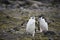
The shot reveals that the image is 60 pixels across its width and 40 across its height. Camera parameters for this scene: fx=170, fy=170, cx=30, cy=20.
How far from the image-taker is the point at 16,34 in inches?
303

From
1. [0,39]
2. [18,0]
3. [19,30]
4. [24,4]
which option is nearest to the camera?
[0,39]

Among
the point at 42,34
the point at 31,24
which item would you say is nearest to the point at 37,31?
the point at 42,34

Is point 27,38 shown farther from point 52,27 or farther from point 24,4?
point 24,4

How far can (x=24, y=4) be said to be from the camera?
17.0 metres

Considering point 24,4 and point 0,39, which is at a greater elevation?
point 24,4

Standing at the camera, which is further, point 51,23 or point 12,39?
point 51,23

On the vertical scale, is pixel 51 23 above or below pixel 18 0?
below

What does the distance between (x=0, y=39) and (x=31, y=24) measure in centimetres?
143

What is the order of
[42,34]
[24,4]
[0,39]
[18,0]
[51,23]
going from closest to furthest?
[0,39], [42,34], [51,23], [24,4], [18,0]

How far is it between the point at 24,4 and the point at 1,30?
8985 millimetres

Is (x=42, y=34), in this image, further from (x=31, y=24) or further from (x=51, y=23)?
(x=51, y=23)

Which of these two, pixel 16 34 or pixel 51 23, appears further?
pixel 51 23

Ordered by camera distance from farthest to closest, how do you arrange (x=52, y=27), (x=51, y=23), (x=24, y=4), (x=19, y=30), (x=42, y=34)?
1. (x=24, y=4)
2. (x=51, y=23)
3. (x=52, y=27)
4. (x=19, y=30)
5. (x=42, y=34)

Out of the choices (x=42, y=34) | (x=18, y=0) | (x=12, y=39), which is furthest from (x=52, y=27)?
(x=18, y=0)
